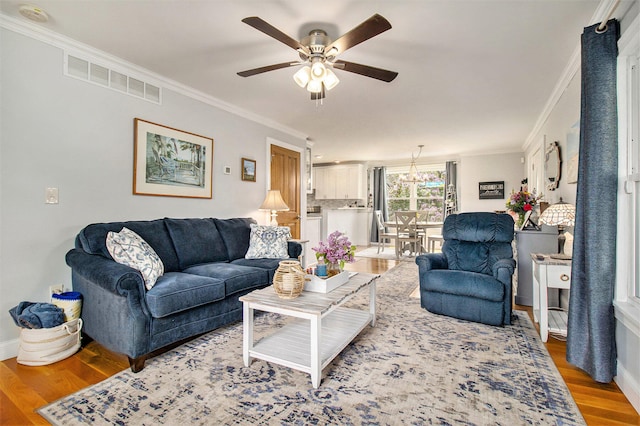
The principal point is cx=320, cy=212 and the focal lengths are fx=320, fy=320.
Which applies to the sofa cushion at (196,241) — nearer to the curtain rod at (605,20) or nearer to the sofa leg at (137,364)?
the sofa leg at (137,364)

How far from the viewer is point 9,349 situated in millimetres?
2301

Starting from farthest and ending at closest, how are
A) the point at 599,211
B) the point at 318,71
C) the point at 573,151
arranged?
the point at 573,151 → the point at 318,71 → the point at 599,211

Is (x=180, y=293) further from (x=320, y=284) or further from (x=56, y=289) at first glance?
(x=56, y=289)

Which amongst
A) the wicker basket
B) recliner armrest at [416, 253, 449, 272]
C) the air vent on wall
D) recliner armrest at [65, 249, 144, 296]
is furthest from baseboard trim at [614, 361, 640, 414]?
the air vent on wall

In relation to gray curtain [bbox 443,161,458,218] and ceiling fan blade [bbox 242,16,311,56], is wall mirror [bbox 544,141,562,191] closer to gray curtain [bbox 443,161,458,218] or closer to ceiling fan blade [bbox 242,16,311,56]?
ceiling fan blade [bbox 242,16,311,56]

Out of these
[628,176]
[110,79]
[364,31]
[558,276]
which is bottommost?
[558,276]

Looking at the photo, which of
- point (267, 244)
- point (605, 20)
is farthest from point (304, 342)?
point (605, 20)

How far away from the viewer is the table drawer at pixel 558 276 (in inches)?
95.0

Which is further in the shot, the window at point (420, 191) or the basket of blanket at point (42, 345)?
the window at point (420, 191)

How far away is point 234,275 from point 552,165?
13.1 ft

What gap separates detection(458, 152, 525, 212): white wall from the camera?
23.6ft

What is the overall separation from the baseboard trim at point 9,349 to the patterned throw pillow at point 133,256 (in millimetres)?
960

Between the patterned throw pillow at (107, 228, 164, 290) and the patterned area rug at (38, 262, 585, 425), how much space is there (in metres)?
0.58

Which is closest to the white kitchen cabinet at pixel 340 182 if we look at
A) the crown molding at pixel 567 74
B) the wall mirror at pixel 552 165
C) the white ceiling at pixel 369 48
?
the white ceiling at pixel 369 48
